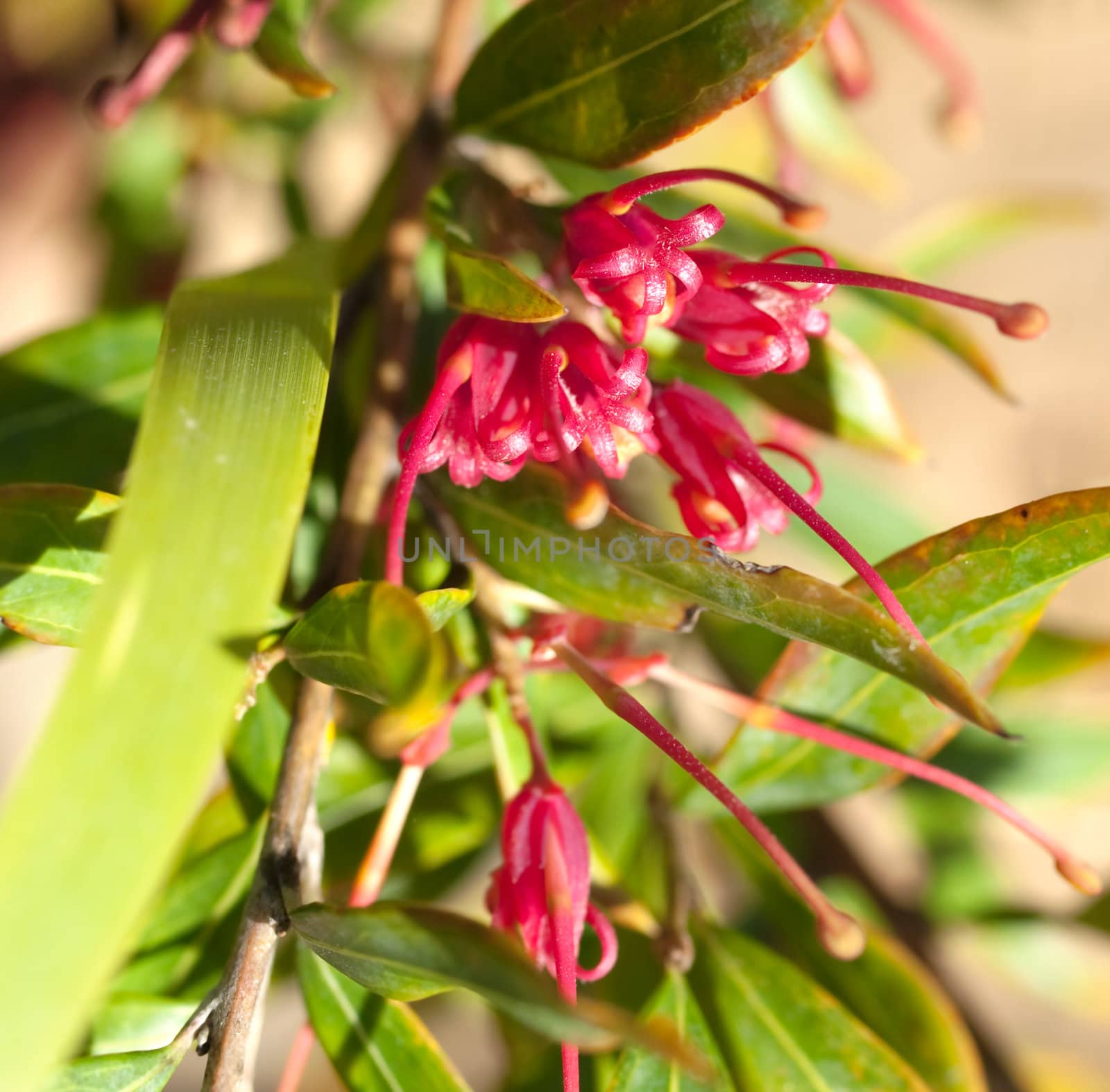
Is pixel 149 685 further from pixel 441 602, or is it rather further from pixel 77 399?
pixel 77 399

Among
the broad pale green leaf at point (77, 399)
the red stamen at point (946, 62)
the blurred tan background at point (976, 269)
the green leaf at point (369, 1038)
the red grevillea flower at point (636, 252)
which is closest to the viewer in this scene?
the red grevillea flower at point (636, 252)

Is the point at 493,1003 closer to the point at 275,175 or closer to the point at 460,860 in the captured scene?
the point at 460,860

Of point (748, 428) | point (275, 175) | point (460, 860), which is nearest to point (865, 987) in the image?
point (460, 860)

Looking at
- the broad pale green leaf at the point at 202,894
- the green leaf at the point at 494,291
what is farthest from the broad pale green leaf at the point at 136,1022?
the green leaf at the point at 494,291

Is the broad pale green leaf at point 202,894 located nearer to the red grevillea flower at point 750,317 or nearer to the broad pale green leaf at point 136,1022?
the broad pale green leaf at point 136,1022

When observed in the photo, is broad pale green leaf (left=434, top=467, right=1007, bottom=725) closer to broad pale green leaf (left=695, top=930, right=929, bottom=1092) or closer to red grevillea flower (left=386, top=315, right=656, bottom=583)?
red grevillea flower (left=386, top=315, right=656, bottom=583)

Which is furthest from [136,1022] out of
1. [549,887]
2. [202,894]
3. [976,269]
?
[976,269]
